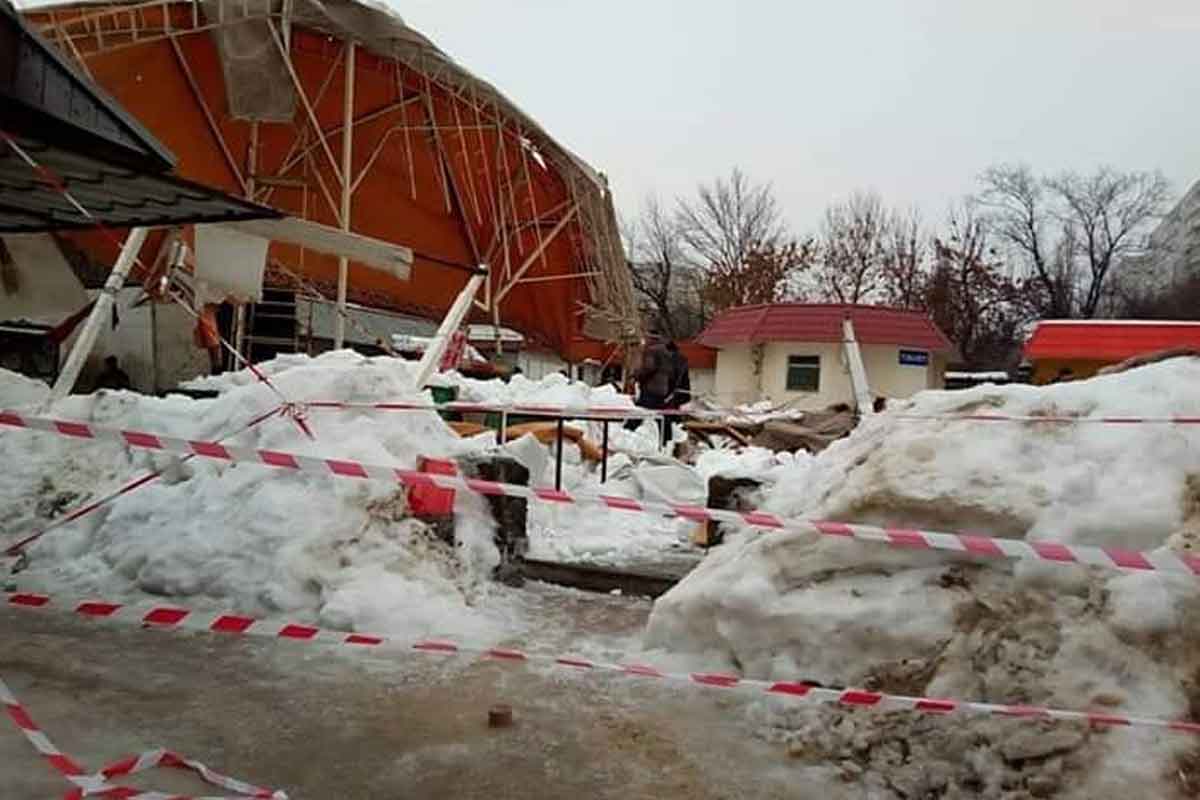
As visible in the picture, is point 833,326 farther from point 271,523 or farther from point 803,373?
point 271,523

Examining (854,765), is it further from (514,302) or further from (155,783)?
(514,302)

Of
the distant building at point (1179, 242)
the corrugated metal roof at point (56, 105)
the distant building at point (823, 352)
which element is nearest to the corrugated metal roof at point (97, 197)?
the corrugated metal roof at point (56, 105)

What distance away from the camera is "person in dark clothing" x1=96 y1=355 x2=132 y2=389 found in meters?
11.9

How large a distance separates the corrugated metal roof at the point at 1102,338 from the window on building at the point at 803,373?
21.8ft

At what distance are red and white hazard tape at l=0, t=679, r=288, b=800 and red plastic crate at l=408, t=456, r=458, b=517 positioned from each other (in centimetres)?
300

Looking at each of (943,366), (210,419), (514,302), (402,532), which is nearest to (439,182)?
(514,302)

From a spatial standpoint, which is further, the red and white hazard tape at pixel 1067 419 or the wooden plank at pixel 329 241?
the wooden plank at pixel 329 241

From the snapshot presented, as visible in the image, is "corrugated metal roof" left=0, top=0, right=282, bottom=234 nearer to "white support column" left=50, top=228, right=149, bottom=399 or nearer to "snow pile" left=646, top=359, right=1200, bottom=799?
"white support column" left=50, top=228, right=149, bottom=399

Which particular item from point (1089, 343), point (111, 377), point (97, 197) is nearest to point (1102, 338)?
point (1089, 343)

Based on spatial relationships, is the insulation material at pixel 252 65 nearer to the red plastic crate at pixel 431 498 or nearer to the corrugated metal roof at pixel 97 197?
the corrugated metal roof at pixel 97 197

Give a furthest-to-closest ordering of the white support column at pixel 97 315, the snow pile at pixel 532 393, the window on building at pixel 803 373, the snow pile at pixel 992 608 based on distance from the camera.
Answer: the window on building at pixel 803 373 → the snow pile at pixel 532 393 → the white support column at pixel 97 315 → the snow pile at pixel 992 608

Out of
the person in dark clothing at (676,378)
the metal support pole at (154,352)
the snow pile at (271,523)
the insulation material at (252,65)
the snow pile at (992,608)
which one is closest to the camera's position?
the snow pile at (992,608)

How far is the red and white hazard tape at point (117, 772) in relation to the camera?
3057 mm

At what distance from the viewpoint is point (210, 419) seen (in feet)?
24.5
